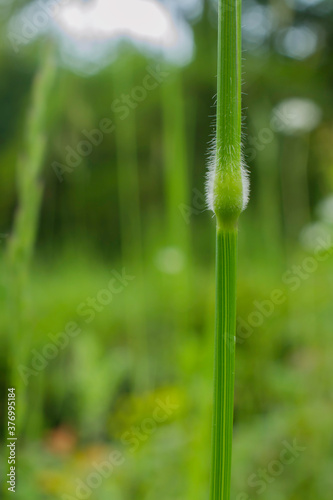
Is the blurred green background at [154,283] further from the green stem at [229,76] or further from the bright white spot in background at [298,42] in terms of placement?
the green stem at [229,76]

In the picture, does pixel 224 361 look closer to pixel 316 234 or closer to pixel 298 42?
pixel 316 234

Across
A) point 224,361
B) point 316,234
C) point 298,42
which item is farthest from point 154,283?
point 224,361

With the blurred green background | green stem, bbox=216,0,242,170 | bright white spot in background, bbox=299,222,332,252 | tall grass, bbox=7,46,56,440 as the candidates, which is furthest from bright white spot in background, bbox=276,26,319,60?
green stem, bbox=216,0,242,170

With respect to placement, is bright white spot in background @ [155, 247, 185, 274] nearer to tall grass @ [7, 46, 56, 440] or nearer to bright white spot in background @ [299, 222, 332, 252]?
bright white spot in background @ [299, 222, 332, 252]

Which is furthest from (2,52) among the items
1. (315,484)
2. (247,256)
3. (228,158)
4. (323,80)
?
(228,158)

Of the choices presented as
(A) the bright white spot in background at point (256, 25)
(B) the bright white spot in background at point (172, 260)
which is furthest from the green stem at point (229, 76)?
(A) the bright white spot in background at point (256, 25)

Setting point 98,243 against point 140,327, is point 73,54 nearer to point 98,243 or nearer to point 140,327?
point 98,243
